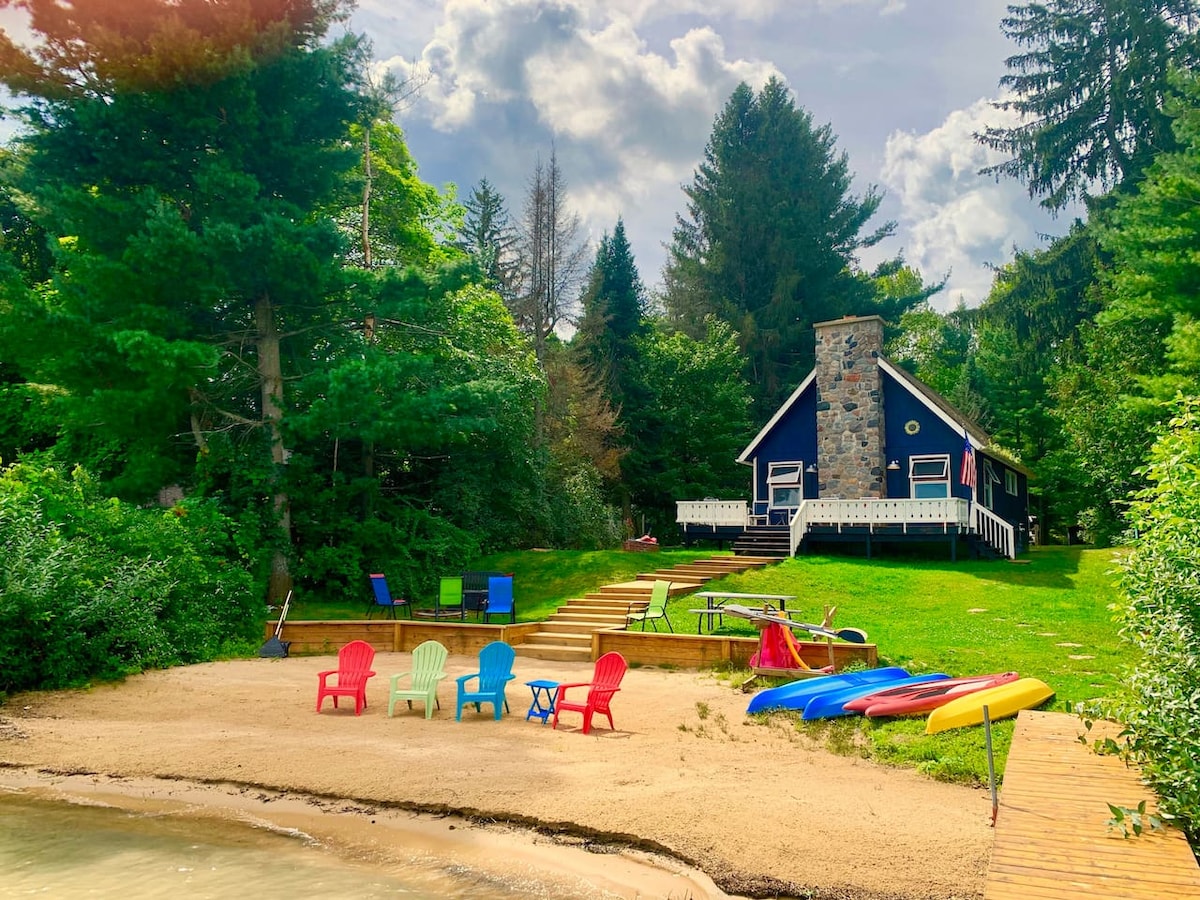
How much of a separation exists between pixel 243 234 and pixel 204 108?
3.27 metres

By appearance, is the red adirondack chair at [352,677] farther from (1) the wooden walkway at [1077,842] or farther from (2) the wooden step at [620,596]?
(1) the wooden walkway at [1077,842]

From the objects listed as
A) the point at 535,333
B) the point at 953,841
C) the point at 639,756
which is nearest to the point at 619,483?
the point at 535,333

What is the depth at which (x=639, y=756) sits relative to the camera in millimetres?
8266

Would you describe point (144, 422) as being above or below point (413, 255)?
below

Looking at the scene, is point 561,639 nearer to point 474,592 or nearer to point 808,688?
point 474,592

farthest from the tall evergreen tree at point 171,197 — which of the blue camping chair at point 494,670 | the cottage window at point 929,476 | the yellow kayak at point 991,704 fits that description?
→ the cottage window at point 929,476

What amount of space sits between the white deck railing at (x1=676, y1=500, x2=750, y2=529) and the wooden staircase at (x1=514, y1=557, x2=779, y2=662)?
10.6 feet

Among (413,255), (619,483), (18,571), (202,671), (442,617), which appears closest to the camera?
(18,571)

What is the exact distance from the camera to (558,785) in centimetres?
735

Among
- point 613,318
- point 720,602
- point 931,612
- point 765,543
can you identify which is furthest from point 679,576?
point 613,318

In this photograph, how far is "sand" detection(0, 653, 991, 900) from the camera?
18.8ft

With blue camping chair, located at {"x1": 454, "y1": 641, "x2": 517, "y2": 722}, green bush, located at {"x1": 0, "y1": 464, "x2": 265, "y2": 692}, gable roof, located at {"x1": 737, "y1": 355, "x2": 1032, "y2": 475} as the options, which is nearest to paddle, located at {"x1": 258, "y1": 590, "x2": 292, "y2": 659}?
green bush, located at {"x1": 0, "y1": 464, "x2": 265, "y2": 692}

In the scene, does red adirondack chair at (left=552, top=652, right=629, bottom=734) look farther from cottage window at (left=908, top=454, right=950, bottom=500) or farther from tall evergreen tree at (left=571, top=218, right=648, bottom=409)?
tall evergreen tree at (left=571, top=218, right=648, bottom=409)

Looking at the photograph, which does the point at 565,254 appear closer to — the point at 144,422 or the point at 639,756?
the point at 144,422
